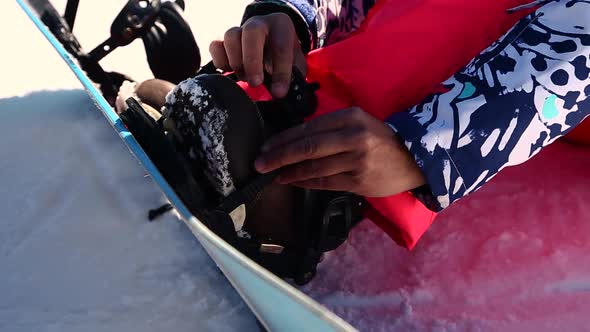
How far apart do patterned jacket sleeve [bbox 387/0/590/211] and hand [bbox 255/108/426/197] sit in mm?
20

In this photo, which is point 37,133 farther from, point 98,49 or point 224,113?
point 224,113

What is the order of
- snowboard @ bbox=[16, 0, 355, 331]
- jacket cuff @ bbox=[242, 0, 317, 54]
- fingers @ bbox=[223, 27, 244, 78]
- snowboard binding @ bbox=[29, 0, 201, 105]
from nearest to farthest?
snowboard @ bbox=[16, 0, 355, 331] → fingers @ bbox=[223, 27, 244, 78] → jacket cuff @ bbox=[242, 0, 317, 54] → snowboard binding @ bbox=[29, 0, 201, 105]

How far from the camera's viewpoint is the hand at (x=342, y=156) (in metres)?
0.43

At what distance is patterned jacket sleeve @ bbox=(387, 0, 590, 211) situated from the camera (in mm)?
462

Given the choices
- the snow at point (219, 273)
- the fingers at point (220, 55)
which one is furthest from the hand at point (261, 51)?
the snow at point (219, 273)

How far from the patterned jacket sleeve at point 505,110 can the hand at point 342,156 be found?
20mm

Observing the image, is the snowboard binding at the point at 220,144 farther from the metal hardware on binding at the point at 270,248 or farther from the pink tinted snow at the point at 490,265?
the pink tinted snow at the point at 490,265

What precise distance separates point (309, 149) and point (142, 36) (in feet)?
1.69

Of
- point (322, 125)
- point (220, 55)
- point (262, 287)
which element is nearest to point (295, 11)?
point (220, 55)

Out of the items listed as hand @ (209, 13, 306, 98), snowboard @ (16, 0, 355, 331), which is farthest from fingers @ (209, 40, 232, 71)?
snowboard @ (16, 0, 355, 331)

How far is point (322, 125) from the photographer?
443 millimetres

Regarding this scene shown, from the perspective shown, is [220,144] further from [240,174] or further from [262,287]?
[262,287]

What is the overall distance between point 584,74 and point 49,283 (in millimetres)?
540

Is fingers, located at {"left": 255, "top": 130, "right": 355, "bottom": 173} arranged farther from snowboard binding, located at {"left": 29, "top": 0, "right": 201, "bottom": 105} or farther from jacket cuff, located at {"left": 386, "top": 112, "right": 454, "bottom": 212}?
snowboard binding, located at {"left": 29, "top": 0, "right": 201, "bottom": 105}
